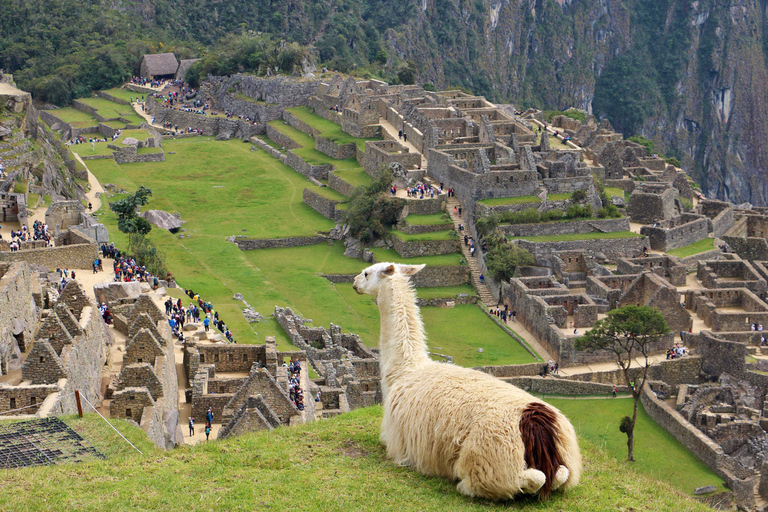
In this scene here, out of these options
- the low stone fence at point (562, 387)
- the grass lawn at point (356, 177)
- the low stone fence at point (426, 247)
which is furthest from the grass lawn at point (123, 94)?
the low stone fence at point (562, 387)

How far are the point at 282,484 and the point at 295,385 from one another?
44.2 feet

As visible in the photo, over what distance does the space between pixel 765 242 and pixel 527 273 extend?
49.9 ft

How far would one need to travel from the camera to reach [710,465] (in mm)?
31688

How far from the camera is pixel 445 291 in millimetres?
47281

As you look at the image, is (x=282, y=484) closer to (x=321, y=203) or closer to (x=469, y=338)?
(x=469, y=338)

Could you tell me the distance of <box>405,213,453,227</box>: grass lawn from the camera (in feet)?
168

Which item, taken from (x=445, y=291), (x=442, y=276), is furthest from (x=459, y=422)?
(x=442, y=276)

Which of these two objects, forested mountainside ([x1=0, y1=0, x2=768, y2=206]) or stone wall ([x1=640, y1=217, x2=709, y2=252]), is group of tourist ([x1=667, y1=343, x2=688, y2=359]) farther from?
forested mountainside ([x1=0, y1=0, x2=768, y2=206])

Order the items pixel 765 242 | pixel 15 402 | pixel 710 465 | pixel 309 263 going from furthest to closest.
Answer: pixel 765 242 → pixel 309 263 → pixel 710 465 → pixel 15 402

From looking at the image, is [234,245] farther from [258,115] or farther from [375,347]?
[258,115]

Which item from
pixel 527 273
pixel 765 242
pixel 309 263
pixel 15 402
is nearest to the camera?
pixel 15 402

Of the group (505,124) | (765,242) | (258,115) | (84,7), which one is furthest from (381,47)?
(765,242)

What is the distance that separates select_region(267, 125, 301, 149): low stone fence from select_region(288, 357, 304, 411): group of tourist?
42108 mm

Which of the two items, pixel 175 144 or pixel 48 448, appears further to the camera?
pixel 175 144
